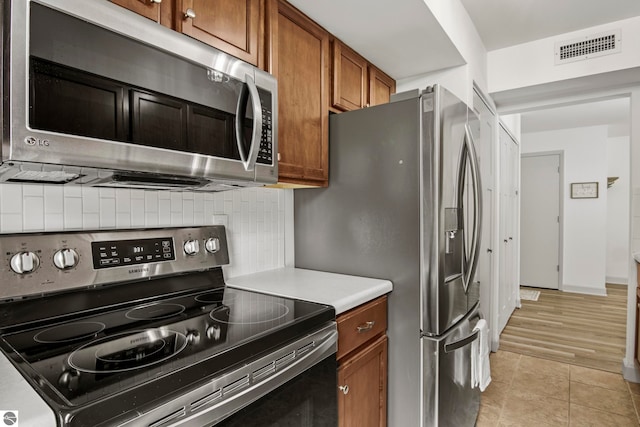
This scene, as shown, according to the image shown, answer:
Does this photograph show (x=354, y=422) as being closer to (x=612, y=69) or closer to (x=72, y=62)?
(x=72, y=62)

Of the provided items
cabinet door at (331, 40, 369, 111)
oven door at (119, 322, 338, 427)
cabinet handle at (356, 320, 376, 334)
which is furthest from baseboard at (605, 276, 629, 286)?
oven door at (119, 322, 338, 427)

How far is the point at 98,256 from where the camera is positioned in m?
1.18

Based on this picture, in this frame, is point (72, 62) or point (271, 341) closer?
point (72, 62)

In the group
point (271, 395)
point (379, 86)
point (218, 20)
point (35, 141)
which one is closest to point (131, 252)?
point (35, 141)

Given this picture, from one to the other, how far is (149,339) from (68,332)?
25 centimetres

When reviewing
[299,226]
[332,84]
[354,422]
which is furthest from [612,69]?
[354,422]

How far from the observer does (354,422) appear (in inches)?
56.8

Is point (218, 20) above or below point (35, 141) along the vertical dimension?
above

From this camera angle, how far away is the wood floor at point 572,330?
3039 millimetres

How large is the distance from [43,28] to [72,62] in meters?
0.08

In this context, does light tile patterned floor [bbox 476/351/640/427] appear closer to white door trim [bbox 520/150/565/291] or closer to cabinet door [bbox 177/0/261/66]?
cabinet door [bbox 177/0/261/66]

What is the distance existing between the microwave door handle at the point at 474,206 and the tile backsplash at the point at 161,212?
991mm

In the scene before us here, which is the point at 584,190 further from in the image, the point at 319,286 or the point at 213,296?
the point at 213,296

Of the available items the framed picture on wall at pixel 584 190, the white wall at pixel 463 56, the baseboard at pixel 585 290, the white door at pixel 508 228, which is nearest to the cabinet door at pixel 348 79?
the white wall at pixel 463 56
